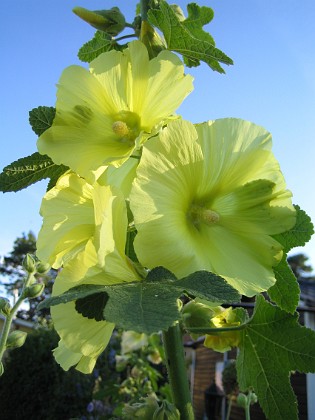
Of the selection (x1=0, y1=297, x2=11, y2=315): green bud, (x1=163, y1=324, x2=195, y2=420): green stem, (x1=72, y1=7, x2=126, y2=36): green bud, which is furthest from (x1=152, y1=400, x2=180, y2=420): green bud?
(x1=0, y1=297, x2=11, y2=315): green bud

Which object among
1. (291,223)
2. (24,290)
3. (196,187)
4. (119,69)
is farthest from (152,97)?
(24,290)

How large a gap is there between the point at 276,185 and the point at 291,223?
0.07 meters

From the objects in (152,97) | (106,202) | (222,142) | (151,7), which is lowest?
(106,202)

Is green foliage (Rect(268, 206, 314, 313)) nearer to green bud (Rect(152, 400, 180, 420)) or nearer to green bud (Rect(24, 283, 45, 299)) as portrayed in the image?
green bud (Rect(152, 400, 180, 420))

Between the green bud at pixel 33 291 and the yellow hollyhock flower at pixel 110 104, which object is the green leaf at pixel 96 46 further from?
the green bud at pixel 33 291

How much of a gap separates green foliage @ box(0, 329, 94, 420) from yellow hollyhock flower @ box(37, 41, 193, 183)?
6419mm

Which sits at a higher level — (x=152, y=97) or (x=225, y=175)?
(x=152, y=97)

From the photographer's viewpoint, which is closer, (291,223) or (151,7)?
(291,223)

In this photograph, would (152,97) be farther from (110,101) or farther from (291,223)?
(291,223)

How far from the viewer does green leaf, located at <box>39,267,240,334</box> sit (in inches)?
18.8

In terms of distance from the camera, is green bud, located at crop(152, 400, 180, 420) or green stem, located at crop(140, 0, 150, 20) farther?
green stem, located at crop(140, 0, 150, 20)

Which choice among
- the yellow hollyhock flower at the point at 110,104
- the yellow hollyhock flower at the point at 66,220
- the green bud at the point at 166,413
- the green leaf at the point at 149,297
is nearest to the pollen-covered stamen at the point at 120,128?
the yellow hollyhock flower at the point at 110,104

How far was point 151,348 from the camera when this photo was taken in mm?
4906

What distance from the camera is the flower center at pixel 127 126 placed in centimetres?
88
